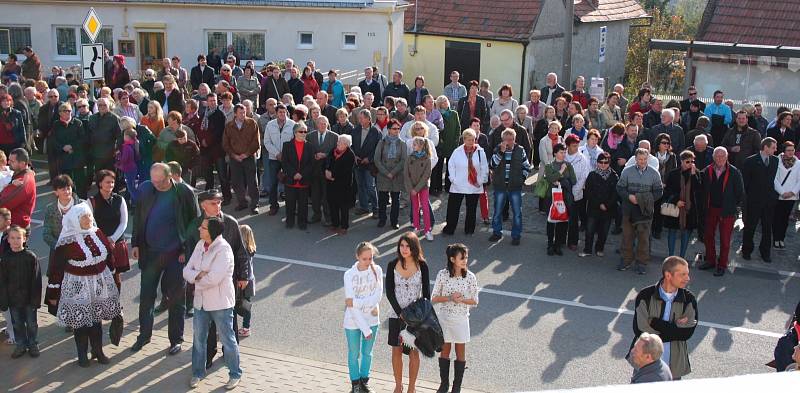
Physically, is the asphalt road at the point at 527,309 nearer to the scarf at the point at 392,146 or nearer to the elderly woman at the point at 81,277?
the scarf at the point at 392,146

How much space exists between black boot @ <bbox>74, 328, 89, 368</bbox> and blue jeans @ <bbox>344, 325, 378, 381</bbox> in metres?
2.56

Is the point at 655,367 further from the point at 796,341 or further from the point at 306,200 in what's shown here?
the point at 306,200

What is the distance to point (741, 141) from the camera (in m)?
15.0

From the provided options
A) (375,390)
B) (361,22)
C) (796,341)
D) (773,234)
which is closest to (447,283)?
(375,390)

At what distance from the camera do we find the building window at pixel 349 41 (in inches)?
1166

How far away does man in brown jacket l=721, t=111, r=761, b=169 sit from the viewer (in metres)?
14.9

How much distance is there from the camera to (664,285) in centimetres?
776

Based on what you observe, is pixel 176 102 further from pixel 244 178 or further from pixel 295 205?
pixel 295 205

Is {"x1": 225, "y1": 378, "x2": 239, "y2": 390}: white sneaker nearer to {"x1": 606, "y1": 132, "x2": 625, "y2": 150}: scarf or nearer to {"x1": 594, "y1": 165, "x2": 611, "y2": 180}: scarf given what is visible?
{"x1": 594, "y1": 165, "x2": 611, "y2": 180}: scarf

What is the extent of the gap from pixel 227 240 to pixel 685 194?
637 cm

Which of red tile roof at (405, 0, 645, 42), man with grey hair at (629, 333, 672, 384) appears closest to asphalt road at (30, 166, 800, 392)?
man with grey hair at (629, 333, 672, 384)

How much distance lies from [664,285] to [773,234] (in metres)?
6.71

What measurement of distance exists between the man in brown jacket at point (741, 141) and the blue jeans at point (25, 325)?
10.5 meters

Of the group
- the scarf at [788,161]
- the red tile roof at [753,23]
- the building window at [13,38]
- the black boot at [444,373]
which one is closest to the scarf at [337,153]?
the black boot at [444,373]
